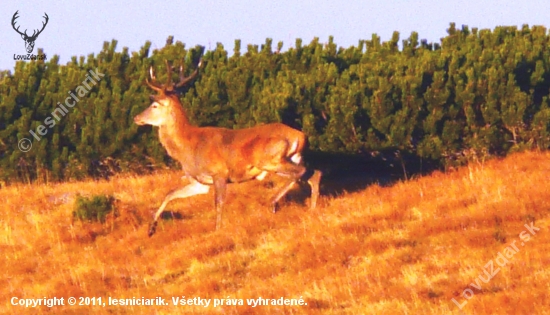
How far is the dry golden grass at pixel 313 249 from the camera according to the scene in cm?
1198

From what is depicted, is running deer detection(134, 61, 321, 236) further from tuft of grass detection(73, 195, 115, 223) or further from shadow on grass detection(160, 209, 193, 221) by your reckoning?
tuft of grass detection(73, 195, 115, 223)

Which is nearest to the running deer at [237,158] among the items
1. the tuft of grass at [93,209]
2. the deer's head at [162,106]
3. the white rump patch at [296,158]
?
the white rump patch at [296,158]

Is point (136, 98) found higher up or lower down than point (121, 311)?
higher up

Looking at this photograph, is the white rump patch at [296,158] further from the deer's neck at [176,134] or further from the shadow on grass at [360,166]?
the shadow on grass at [360,166]

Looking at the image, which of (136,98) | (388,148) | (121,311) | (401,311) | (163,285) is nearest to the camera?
(401,311)

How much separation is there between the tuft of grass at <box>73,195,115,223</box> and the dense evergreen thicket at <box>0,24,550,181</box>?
148 inches

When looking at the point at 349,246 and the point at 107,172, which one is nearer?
the point at 349,246

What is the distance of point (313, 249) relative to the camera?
14008 mm

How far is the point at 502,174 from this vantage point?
680 inches

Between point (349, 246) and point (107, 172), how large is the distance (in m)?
9.86

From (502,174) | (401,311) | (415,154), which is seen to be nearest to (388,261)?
(401,311)

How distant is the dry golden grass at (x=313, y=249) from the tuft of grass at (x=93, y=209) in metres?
0.20

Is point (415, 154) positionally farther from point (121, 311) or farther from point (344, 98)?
point (121, 311)

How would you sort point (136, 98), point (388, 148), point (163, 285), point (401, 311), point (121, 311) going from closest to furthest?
point (401, 311), point (121, 311), point (163, 285), point (388, 148), point (136, 98)
